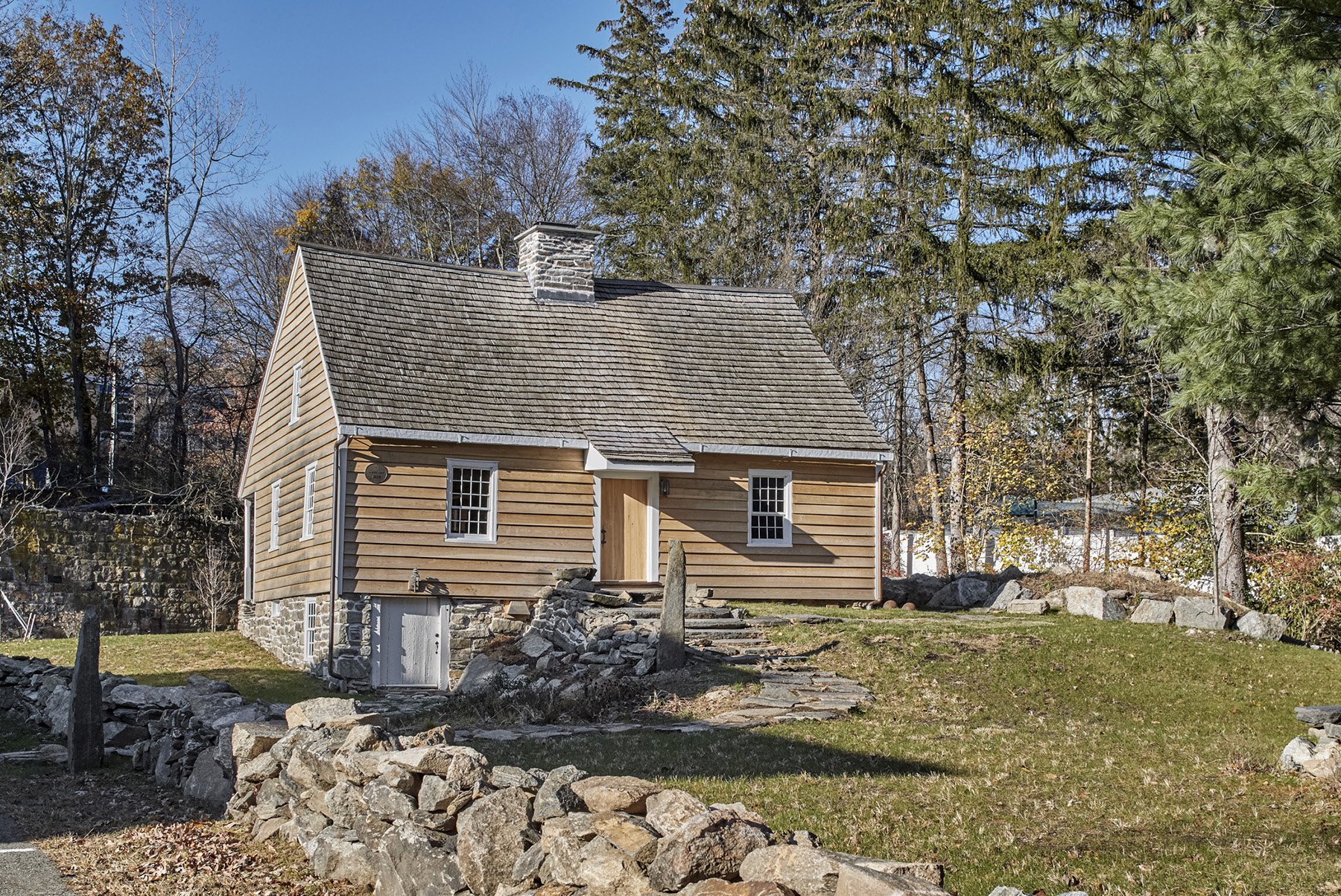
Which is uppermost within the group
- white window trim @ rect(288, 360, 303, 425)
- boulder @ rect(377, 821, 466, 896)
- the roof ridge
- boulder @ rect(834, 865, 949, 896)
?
the roof ridge

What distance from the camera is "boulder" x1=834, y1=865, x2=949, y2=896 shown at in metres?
4.81

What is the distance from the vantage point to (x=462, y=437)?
70.6ft

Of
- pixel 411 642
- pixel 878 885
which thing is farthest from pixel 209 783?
pixel 411 642

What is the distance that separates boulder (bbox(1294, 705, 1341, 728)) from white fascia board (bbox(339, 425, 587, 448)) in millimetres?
12623

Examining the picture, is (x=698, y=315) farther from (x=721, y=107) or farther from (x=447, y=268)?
(x=721, y=107)

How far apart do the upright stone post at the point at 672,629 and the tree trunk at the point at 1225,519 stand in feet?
37.2

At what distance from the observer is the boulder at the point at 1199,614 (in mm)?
21406

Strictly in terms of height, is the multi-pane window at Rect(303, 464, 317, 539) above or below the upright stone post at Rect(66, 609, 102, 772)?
above

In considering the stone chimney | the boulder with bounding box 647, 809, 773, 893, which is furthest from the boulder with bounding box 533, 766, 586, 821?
the stone chimney

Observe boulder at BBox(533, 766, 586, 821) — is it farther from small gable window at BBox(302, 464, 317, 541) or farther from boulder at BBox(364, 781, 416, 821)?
small gable window at BBox(302, 464, 317, 541)

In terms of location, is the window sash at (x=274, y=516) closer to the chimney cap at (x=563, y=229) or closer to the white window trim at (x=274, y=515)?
the white window trim at (x=274, y=515)

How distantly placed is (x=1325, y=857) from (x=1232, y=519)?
1622 cm

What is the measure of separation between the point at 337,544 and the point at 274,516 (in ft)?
19.0

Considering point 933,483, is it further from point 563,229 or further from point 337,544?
point 337,544
